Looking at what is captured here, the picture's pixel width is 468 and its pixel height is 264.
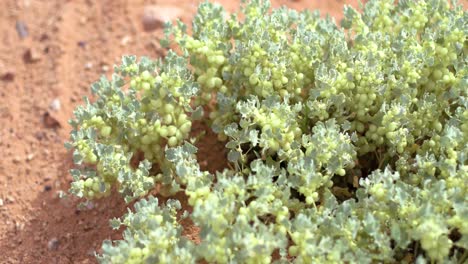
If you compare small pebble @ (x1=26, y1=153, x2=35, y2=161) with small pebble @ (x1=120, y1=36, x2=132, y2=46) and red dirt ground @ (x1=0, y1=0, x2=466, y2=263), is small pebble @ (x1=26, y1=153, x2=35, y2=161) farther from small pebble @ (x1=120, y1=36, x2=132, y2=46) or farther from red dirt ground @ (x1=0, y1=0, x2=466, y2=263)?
small pebble @ (x1=120, y1=36, x2=132, y2=46)

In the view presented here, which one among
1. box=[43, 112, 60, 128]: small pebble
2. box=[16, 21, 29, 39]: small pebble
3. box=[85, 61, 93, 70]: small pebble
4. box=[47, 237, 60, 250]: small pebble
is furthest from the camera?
box=[16, 21, 29, 39]: small pebble

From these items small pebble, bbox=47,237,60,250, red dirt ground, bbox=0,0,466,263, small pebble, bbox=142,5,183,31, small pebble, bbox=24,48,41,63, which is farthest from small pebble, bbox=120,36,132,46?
small pebble, bbox=47,237,60,250

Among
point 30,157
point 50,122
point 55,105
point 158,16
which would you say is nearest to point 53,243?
point 30,157

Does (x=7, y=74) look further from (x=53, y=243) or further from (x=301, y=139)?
(x=301, y=139)

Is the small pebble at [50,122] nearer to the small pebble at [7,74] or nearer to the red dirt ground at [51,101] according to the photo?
the red dirt ground at [51,101]

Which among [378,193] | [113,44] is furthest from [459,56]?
[113,44]

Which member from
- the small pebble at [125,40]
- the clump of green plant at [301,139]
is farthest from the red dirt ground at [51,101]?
the clump of green plant at [301,139]

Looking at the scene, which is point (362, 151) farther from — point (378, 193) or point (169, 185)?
point (169, 185)
